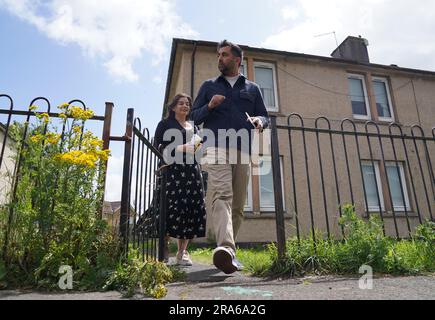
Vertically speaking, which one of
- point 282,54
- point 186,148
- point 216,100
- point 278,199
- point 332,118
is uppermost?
point 282,54

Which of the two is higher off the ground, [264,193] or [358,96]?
[358,96]

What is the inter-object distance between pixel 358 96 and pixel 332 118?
187 cm

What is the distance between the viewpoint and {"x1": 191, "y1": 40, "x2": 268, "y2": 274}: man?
9.34 feet

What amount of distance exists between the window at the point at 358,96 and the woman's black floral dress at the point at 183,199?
28.9ft

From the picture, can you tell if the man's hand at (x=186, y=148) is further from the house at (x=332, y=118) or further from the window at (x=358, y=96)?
the window at (x=358, y=96)

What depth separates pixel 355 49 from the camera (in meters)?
12.5

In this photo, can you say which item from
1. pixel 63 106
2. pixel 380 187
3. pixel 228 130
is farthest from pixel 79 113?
pixel 380 187

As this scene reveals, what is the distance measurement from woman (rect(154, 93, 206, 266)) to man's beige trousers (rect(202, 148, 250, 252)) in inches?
19.1

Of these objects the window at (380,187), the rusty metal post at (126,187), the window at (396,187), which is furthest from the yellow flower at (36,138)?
the window at (396,187)

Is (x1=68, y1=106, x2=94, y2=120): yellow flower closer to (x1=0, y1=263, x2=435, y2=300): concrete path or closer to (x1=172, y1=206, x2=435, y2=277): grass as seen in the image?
(x1=0, y1=263, x2=435, y2=300): concrete path

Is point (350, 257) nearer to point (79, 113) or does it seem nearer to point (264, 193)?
point (79, 113)

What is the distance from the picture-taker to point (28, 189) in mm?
2348
